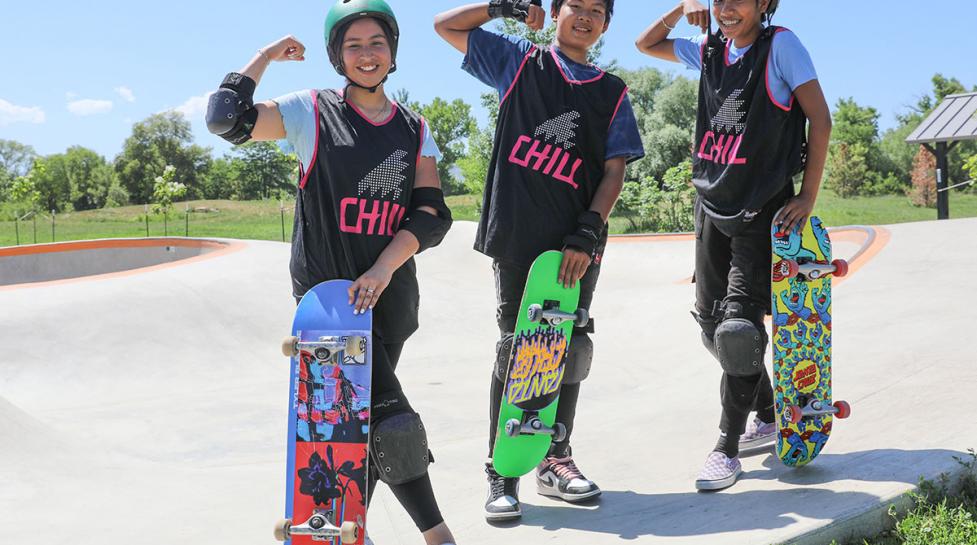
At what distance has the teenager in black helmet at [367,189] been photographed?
2.57 m

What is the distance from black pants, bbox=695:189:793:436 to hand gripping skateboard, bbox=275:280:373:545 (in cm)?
160

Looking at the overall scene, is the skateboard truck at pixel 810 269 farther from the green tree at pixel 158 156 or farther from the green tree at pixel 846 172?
the green tree at pixel 158 156

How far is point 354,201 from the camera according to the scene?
2668mm

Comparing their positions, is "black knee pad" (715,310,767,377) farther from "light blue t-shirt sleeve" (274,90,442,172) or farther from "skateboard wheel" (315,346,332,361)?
"light blue t-shirt sleeve" (274,90,442,172)

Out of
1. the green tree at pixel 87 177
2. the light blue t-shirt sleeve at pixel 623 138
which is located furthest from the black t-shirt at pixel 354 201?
the green tree at pixel 87 177

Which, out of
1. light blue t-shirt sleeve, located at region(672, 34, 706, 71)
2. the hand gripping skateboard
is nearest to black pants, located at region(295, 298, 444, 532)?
the hand gripping skateboard

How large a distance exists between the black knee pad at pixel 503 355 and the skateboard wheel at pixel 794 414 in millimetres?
1157

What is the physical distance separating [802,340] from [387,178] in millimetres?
1780

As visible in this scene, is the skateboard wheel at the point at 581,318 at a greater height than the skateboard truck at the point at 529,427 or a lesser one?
greater

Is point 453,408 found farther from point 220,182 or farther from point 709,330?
point 220,182

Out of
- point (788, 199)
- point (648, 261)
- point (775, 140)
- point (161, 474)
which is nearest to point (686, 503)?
point (788, 199)

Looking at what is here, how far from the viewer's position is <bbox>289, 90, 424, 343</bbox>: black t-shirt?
2.67 metres

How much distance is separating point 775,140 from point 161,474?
3.30 metres

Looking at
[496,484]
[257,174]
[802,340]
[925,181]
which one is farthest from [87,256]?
[257,174]
